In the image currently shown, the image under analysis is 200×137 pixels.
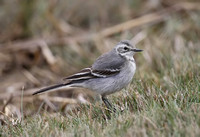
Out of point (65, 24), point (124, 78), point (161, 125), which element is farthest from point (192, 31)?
point (161, 125)

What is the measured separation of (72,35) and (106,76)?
5201mm

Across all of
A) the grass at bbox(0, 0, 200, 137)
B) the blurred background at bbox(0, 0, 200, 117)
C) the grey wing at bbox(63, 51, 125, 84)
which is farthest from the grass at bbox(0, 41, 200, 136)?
the blurred background at bbox(0, 0, 200, 117)

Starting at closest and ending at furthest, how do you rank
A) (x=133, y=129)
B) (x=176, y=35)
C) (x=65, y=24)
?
(x=133, y=129) < (x=176, y=35) < (x=65, y=24)

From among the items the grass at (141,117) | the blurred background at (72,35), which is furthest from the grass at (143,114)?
the blurred background at (72,35)

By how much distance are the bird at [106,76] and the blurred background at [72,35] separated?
1930 millimetres

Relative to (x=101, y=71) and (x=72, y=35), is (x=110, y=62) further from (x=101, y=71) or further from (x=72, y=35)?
(x=72, y=35)

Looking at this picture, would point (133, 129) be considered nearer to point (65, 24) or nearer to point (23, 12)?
point (23, 12)

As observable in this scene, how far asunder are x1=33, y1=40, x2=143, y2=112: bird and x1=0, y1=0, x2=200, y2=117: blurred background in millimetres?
1930

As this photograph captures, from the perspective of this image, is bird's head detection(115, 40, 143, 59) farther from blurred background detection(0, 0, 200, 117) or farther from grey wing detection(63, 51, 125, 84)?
blurred background detection(0, 0, 200, 117)

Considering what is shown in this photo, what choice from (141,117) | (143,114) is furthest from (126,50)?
(141,117)

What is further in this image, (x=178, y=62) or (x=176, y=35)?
(x=176, y=35)

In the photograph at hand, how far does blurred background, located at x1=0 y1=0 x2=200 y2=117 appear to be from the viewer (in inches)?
363

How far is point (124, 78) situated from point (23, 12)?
5428mm

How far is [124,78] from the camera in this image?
598 cm
